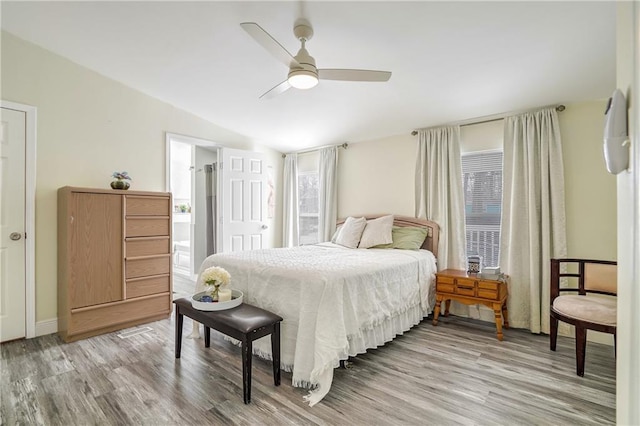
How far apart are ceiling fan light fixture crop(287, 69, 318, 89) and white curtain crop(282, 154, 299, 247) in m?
3.20

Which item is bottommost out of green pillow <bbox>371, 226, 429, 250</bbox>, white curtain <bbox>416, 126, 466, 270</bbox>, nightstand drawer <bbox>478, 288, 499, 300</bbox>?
nightstand drawer <bbox>478, 288, 499, 300</bbox>

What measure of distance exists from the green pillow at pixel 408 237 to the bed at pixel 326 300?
353 mm

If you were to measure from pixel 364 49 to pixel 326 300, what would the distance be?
203 cm

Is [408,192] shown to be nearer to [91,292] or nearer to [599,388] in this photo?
[599,388]

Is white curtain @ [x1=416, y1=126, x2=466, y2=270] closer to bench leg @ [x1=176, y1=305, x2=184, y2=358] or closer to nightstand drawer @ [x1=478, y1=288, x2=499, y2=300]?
nightstand drawer @ [x1=478, y1=288, x2=499, y2=300]

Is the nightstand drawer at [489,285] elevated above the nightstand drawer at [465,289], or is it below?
above

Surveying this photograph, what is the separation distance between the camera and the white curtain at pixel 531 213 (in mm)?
2963

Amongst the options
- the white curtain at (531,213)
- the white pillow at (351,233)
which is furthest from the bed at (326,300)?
the white curtain at (531,213)

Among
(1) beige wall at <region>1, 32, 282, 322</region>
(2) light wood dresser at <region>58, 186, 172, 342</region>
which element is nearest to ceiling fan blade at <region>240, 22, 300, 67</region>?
(2) light wood dresser at <region>58, 186, 172, 342</region>

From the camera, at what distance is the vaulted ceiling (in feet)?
6.81

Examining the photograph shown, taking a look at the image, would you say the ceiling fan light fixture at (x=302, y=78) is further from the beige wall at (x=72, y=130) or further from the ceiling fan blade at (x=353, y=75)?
the beige wall at (x=72, y=130)

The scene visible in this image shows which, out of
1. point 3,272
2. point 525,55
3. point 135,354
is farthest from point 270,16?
point 3,272

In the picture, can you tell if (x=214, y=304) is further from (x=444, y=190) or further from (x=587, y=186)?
(x=587, y=186)

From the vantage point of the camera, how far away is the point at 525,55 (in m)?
2.34
